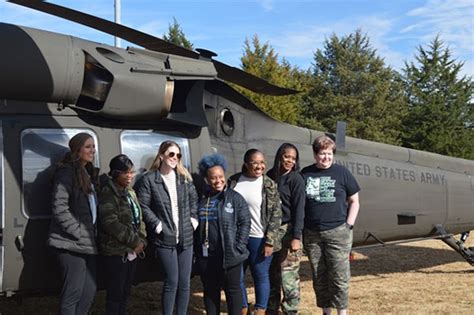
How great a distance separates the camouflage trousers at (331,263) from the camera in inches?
188

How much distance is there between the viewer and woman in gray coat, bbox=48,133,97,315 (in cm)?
411

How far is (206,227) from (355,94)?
3302 cm

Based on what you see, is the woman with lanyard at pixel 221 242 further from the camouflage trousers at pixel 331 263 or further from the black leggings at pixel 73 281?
the black leggings at pixel 73 281

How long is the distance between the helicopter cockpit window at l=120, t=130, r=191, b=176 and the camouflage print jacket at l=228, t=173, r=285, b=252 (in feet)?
3.70

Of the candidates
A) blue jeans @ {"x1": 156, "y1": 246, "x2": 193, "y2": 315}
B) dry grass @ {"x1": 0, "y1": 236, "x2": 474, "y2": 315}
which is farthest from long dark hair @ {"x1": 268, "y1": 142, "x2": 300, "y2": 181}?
dry grass @ {"x1": 0, "y1": 236, "x2": 474, "y2": 315}

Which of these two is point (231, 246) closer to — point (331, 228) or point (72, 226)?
point (331, 228)

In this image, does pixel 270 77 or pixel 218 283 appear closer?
pixel 218 283

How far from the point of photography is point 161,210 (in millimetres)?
4488

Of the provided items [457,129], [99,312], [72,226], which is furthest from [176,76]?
[457,129]

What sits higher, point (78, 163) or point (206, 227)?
point (78, 163)

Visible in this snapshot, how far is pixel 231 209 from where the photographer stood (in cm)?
456

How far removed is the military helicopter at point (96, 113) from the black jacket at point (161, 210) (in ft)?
2.02

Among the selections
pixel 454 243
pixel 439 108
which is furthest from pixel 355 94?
pixel 454 243

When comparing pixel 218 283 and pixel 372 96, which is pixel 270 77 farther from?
pixel 218 283
